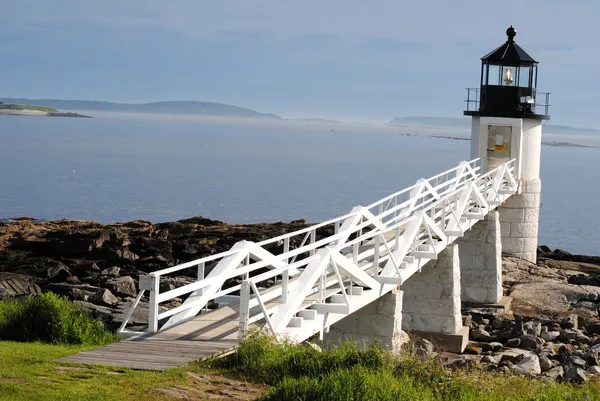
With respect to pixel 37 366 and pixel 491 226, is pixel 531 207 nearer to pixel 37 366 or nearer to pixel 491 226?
pixel 491 226

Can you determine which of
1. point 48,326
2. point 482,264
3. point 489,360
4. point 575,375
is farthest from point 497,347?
point 48,326

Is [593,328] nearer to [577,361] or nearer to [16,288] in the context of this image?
[577,361]

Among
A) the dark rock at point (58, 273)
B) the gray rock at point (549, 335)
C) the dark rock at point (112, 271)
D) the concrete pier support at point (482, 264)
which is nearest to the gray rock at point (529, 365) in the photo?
the gray rock at point (549, 335)

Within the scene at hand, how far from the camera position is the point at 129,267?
22.8 metres

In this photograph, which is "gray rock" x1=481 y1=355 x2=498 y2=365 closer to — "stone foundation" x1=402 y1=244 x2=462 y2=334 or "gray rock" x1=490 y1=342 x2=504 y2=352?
"gray rock" x1=490 y1=342 x2=504 y2=352

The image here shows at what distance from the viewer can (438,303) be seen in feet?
59.8

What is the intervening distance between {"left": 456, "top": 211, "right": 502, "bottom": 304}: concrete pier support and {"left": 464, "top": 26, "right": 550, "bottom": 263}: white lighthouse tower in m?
4.43

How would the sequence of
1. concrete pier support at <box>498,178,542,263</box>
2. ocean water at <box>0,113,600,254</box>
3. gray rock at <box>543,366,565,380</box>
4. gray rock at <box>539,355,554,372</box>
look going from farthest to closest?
Result: 1. ocean water at <box>0,113,600,254</box>
2. concrete pier support at <box>498,178,542,263</box>
3. gray rock at <box>539,355,554,372</box>
4. gray rock at <box>543,366,565,380</box>

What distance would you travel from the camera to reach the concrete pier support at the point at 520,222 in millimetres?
27766

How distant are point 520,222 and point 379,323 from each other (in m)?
14.4

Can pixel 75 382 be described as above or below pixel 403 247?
below

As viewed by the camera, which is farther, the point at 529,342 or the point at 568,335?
the point at 568,335

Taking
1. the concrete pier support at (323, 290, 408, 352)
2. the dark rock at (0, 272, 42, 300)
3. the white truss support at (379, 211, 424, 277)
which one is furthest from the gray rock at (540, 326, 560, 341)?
the dark rock at (0, 272, 42, 300)

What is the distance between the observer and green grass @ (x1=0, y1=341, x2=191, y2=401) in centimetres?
778
